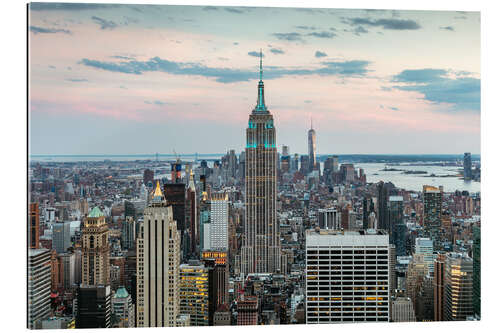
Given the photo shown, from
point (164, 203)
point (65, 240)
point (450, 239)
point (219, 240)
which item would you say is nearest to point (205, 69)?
point (164, 203)

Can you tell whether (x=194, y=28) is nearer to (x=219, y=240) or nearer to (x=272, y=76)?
(x=272, y=76)

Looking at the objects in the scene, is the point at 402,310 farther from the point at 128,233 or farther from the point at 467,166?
the point at 128,233

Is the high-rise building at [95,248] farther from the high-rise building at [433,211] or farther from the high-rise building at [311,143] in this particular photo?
the high-rise building at [433,211]

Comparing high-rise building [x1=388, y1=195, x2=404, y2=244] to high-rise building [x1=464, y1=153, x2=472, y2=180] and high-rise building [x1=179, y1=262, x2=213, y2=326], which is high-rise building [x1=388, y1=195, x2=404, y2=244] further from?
high-rise building [x1=179, y1=262, x2=213, y2=326]

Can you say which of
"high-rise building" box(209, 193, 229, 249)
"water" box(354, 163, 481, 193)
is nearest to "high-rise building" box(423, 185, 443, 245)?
"water" box(354, 163, 481, 193)

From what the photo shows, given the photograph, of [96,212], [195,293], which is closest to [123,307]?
[195,293]

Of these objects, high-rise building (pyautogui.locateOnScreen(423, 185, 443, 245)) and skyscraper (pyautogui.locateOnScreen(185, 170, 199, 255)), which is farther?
skyscraper (pyautogui.locateOnScreen(185, 170, 199, 255))
